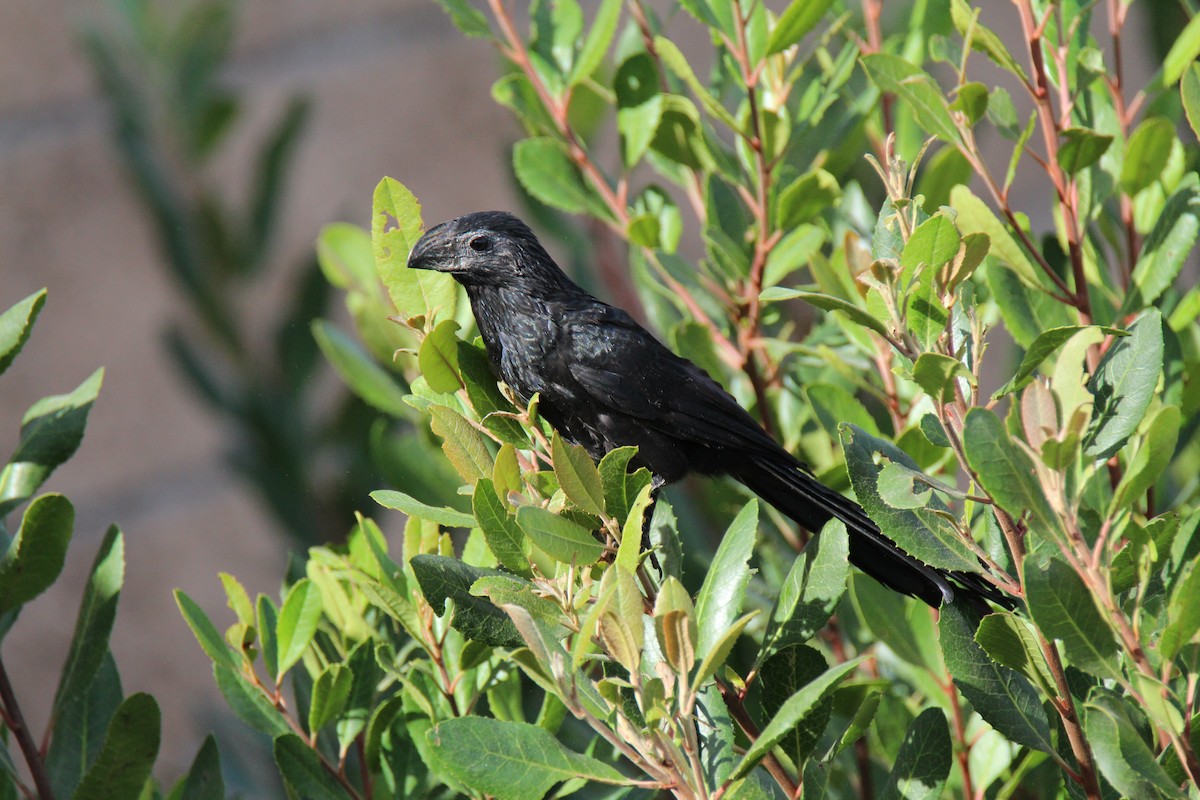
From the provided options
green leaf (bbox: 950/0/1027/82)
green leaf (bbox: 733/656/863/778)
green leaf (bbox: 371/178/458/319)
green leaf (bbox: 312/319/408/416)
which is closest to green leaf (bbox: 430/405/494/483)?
green leaf (bbox: 371/178/458/319)

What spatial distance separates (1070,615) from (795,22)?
552 millimetres

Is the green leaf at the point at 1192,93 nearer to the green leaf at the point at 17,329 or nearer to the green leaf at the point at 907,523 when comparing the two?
the green leaf at the point at 907,523

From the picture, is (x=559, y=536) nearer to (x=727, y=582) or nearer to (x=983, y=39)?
(x=727, y=582)

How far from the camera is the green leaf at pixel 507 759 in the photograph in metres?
0.69

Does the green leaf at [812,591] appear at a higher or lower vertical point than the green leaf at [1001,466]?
lower

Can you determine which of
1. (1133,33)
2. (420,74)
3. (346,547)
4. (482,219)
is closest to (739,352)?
(482,219)

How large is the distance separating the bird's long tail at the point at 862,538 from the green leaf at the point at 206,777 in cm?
51

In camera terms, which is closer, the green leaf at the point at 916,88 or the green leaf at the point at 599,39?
the green leaf at the point at 916,88

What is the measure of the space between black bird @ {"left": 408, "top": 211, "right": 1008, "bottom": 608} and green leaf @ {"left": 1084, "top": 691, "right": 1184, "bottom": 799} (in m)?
0.45

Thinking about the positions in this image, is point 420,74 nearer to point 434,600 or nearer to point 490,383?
point 490,383

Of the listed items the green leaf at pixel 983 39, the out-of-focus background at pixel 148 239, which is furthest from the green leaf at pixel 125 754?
the out-of-focus background at pixel 148 239

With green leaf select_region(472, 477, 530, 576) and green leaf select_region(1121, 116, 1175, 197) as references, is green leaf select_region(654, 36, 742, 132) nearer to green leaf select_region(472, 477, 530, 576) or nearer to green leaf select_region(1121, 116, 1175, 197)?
green leaf select_region(1121, 116, 1175, 197)

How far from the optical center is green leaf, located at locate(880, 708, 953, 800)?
29.6 inches

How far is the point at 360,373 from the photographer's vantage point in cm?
113
